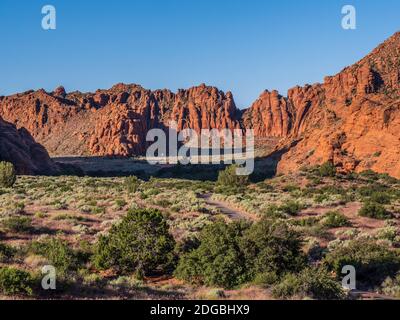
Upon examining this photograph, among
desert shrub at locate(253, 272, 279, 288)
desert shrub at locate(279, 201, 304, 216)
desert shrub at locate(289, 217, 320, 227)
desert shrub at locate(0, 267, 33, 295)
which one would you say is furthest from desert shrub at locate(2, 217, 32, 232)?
desert shrub at locate(279, 201, 304, 216)

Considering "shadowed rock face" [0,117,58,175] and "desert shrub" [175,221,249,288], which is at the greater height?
"shadowed rock face" [0,117,58,175]

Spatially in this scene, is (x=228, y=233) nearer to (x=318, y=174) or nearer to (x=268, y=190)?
(x=268, y=190)

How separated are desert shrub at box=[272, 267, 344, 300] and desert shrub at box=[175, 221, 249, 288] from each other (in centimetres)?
229

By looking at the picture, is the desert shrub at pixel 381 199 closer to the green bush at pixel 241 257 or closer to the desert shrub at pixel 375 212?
the desert shrub at pixel 375 212

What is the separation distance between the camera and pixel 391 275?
581 inches

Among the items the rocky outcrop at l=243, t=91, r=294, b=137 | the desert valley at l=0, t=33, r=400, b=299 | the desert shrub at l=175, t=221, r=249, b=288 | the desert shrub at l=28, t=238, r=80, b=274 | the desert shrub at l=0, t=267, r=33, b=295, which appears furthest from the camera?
the rocky outcrop at l=243, t=91, r=294, b=137

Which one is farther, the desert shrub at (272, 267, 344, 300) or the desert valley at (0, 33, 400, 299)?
the desert valley at (0, 33, 400, 299)

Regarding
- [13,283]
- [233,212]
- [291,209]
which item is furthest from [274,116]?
[13,283]

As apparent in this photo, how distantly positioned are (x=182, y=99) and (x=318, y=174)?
136 meters

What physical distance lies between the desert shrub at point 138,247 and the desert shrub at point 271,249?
3.04m

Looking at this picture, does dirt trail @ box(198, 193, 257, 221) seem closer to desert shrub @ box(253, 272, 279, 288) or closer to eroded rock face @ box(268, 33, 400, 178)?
desert shrub @ box(253, 272, 279, 288)

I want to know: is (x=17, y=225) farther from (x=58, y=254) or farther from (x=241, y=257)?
(x=241, y=257)

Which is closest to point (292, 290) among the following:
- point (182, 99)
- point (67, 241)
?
point (67, 241)

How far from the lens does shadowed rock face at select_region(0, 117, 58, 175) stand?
70500 mm
